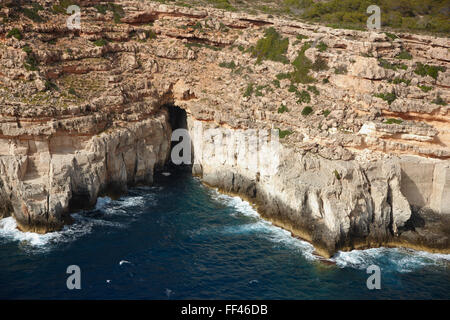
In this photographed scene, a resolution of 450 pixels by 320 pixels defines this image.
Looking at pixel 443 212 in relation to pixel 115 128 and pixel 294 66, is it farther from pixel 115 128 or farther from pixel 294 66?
pixel 115 128

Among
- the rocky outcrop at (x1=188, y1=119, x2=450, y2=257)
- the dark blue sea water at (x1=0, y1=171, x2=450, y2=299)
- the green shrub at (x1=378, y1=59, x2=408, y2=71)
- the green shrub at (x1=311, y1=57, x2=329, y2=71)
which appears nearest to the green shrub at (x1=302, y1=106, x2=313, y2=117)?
the rocky outcrop at (x1=188, y1=119, x2=450, y2=257)

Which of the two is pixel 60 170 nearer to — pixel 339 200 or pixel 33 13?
pixel 33 13

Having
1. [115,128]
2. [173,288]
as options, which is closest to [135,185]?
[115,128]

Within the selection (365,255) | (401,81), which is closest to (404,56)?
(401,81)

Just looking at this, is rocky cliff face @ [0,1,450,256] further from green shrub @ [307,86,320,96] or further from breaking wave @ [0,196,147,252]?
breaking wave @ [0,196,147,252]

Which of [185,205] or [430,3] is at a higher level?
[430,3]

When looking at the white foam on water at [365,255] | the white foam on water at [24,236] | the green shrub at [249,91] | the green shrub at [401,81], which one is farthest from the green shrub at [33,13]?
the green shrub at [401,81]

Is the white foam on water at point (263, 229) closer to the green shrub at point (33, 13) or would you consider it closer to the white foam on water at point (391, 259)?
the white foam on water at point (391, 259)
